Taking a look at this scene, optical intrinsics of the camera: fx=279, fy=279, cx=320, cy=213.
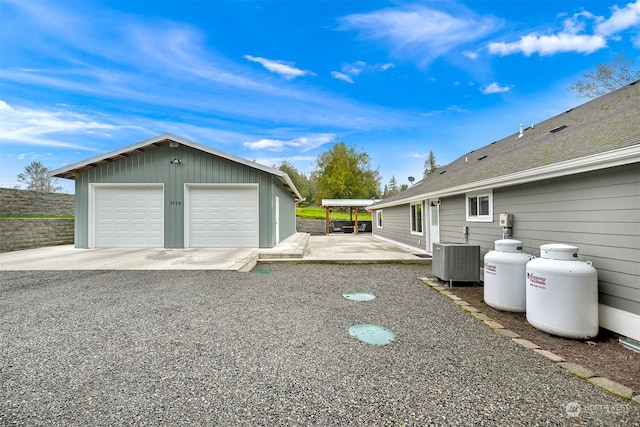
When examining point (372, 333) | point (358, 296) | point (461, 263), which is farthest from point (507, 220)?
point (372, 333)

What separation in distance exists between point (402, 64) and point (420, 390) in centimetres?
1462

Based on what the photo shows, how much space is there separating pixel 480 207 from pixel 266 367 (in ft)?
19.0

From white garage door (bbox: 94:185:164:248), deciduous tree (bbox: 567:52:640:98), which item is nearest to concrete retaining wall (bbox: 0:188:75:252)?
white garage door (bbox: 94:185:164:248)

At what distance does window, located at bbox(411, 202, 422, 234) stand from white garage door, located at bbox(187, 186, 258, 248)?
5.85m

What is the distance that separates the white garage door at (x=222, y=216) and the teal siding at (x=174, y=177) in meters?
0.28

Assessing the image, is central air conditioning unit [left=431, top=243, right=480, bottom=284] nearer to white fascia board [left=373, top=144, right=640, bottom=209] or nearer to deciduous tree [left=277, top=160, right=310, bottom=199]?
white fascia board [left=373, top=144, right=640, bottom=209]

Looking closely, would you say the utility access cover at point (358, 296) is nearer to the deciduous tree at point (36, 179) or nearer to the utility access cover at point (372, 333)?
the utility access cover at point (372, 333)

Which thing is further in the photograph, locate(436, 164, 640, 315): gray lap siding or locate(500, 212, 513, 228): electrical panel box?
locate(500, 212, 513, 228): electrical panel box

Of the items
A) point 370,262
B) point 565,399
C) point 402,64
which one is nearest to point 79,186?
point 370,262

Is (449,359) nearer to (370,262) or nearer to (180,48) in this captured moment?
(370,262)

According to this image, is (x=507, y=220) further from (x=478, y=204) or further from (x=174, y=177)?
(x=174, y=177)

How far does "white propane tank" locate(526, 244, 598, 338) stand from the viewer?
2.96 metres

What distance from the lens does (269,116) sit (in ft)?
64.3

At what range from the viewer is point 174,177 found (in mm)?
9172
